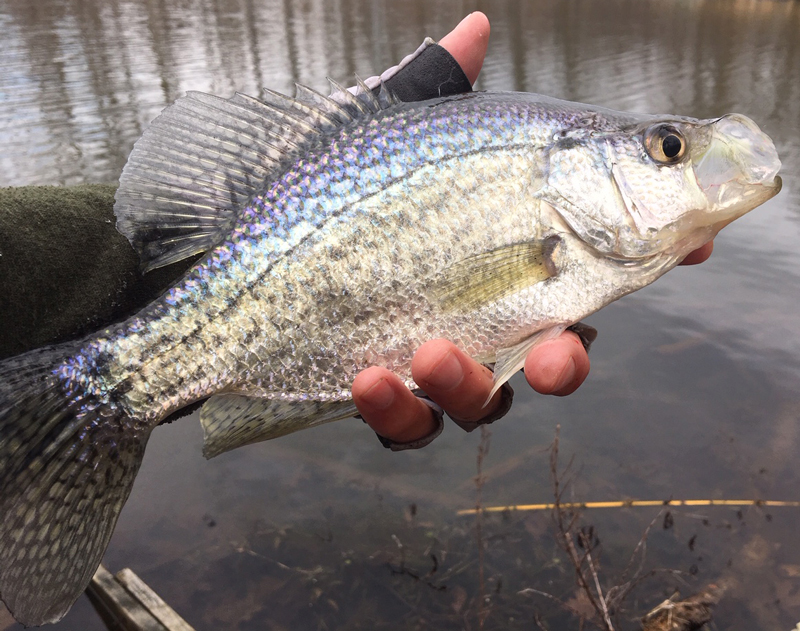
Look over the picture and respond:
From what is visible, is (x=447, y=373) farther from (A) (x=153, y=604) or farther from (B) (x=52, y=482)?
(A) (x=153, y=604)

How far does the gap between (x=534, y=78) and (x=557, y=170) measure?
1477cm

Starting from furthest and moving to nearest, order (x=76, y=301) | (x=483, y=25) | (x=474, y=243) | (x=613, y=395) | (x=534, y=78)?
(x=534, y=78), (x=613, y=395), (x=483, y=25), (x=76, y=301), (x=474, y=243)

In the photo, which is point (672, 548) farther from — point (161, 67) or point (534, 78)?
point (161, 67)

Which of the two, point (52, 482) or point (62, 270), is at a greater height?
→ point (62, 270)

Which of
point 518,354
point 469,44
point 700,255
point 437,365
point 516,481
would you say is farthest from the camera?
point 516,481

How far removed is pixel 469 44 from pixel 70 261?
2170 mm

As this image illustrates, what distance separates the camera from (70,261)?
278cm

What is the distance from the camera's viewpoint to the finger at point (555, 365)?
2094mm

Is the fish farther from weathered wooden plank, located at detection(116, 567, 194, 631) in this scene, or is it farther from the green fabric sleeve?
weathered wooden plank, located at detection(116, 567, 194, 631)

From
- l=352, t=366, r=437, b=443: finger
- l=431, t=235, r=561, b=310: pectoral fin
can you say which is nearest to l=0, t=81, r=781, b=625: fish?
l=431, t=235, r=561, b=310: pectoral fin

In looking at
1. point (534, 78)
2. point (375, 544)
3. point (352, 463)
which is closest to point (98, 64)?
point (534, 78)

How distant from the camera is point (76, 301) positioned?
278 cm

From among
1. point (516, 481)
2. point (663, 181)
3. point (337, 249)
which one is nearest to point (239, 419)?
point (337, 249)

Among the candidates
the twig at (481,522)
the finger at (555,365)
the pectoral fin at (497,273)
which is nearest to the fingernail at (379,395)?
the pectoral fin at (497,273)
